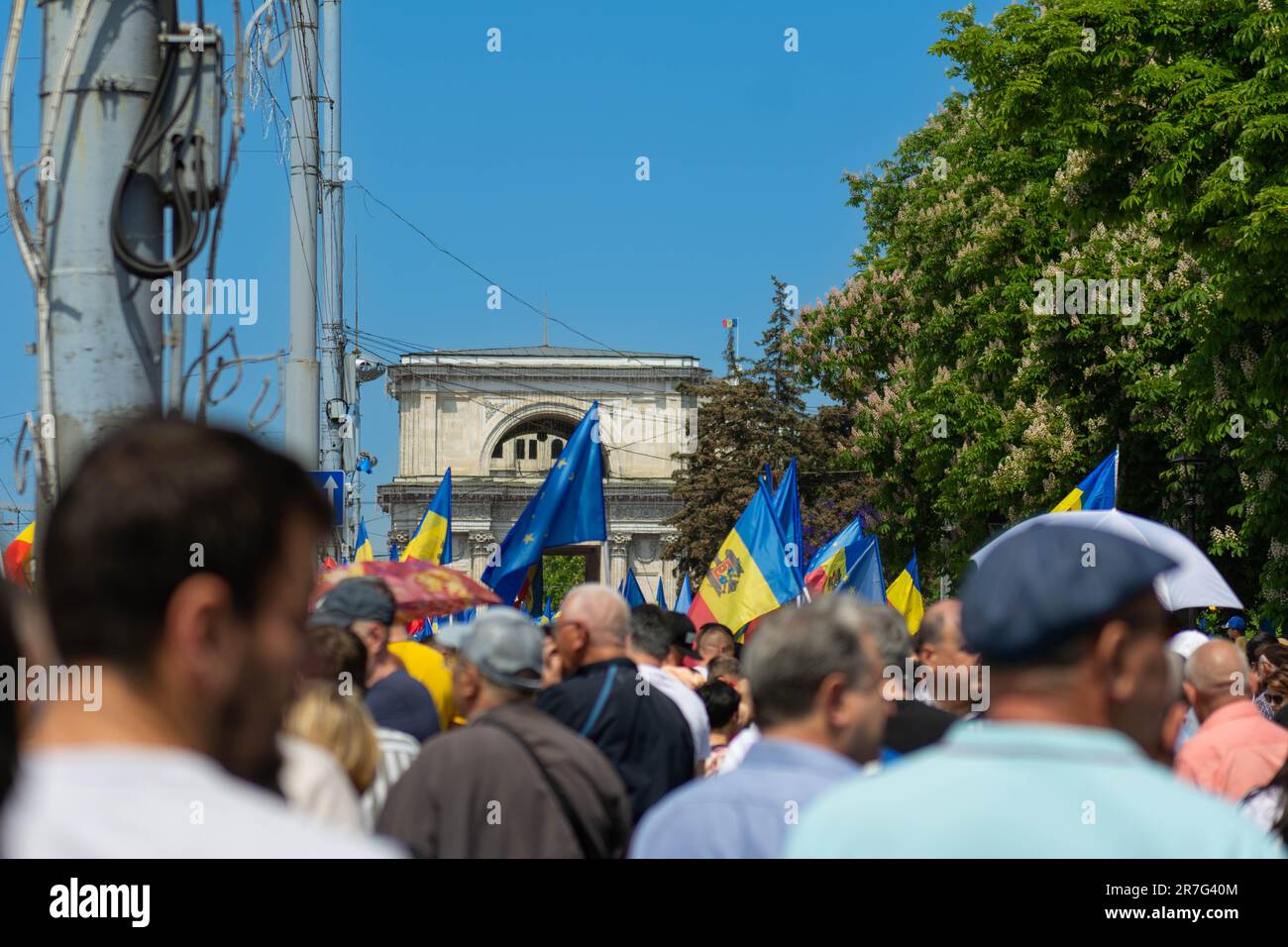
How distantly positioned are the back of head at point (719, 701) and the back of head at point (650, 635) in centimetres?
81

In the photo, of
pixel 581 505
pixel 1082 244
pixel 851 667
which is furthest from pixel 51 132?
pixel 1082 244

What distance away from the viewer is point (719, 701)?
876 centimetres

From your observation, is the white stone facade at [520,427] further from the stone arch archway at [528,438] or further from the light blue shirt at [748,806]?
the light blue shirt at [748,806]

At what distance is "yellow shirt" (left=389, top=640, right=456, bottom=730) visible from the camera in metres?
7.06

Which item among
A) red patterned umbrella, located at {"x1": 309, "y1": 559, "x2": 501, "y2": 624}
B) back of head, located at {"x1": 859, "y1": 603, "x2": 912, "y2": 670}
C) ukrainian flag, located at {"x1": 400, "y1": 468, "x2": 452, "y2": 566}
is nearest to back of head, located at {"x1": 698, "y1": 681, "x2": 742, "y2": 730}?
red patterned umbrella, located at {"x1": 309, "y1": 559, "x2": 501, "y2": 624}

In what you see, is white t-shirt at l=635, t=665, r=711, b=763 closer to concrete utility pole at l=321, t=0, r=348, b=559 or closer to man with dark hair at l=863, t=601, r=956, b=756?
man with dark hair at l=863, t=601, r=956, b=756

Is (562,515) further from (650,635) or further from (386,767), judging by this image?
(386,767)

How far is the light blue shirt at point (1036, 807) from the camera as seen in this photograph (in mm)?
2256

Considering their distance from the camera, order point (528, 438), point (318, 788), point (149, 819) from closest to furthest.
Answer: point (149, 819) < point (318, 788) < point (528, 438)

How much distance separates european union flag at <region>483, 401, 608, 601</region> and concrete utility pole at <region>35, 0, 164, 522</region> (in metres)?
9.63

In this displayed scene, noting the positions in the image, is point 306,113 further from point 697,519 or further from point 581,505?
point 697,519

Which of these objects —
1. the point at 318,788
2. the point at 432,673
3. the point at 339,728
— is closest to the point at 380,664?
the point at 432,673

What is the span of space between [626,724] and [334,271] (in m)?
18.8

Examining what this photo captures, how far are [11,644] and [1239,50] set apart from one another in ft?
63.5
